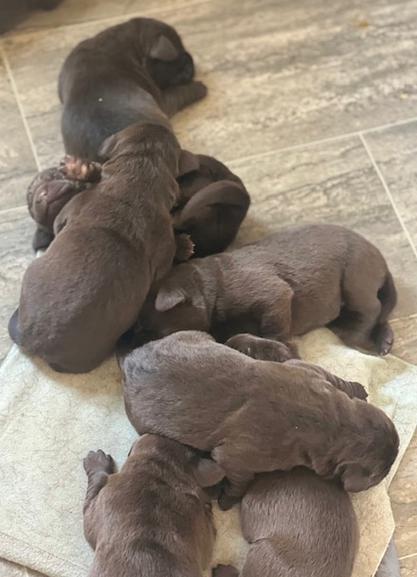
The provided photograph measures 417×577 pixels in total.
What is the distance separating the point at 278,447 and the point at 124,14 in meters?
2.05

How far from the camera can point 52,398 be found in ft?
8.25

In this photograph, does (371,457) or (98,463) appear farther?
(98,463)

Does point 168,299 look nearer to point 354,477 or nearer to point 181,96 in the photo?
point 354,477

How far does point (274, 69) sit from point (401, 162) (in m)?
0.63

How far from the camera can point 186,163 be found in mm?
2662

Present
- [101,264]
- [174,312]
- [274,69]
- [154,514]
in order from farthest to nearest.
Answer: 1. [274,69]
2. [174,312]
3. [101,264]
4. [154,514]

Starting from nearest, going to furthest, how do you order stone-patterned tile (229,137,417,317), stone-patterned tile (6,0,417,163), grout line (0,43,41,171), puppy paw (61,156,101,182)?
puppy paw (61,156,101,182), stone-patterned tile (229,137,417,317), grout line (0,43,41,171), stone-patterned tile (6,0,417,163)

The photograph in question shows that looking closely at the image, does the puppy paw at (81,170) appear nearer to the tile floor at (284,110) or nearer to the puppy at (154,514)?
the tile floor at (284,110)

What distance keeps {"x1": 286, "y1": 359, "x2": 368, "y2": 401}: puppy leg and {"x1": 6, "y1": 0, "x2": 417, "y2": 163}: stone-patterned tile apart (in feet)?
3.39

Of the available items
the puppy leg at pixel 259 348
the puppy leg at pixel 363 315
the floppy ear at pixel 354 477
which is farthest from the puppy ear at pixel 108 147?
the floppy ear at pixel 354 477

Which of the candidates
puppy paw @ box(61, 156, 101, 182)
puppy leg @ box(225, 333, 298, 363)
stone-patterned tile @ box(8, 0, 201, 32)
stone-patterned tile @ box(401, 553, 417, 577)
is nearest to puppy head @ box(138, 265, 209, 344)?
puppy leg @ box(225, 333, 298, 363)

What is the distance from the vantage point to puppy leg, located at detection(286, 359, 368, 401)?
230 cm

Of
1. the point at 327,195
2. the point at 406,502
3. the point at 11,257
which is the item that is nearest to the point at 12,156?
the point at 11,257

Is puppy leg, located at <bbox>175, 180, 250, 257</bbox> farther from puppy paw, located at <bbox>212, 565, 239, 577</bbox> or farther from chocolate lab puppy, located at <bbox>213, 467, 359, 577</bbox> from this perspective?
puppy paw, located at <bbox>212, 565, 239, 577</bbox>
